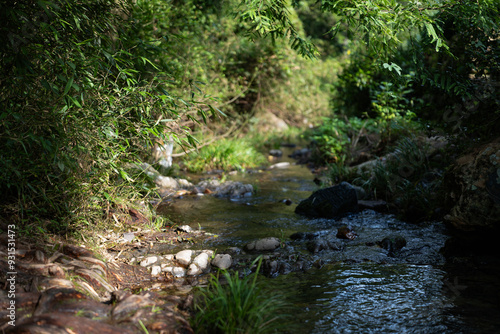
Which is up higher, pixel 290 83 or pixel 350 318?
pixel 290 83

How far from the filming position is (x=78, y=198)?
379 centimetres

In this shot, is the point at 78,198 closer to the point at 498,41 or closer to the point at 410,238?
the point at 410,238

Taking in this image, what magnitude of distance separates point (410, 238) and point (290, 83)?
10.4 metres

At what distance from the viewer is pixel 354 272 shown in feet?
12.5

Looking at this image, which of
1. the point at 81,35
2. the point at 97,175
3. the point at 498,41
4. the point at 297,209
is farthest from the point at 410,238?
the point at 81,35

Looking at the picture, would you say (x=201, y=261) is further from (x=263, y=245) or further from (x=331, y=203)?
(x=331, y=203)

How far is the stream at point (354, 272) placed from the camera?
2883 mm

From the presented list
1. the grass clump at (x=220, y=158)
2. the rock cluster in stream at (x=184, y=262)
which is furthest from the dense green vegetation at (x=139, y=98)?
the grass clump at (x=220, y=158)

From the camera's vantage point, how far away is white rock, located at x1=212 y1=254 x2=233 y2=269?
3934 mm

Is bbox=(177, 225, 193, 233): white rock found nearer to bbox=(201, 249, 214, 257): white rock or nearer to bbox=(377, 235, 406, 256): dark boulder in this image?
bbox=(201, 249, 214, 257): white rock

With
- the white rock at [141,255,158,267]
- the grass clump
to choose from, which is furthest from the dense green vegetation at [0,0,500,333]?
the grass clump

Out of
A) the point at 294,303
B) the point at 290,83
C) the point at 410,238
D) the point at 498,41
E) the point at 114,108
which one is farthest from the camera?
the point at 290,83

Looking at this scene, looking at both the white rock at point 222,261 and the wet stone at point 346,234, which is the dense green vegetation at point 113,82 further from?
the wet stone at point 346,234

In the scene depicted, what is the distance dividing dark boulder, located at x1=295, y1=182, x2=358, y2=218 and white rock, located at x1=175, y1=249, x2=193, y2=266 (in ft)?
7.98
